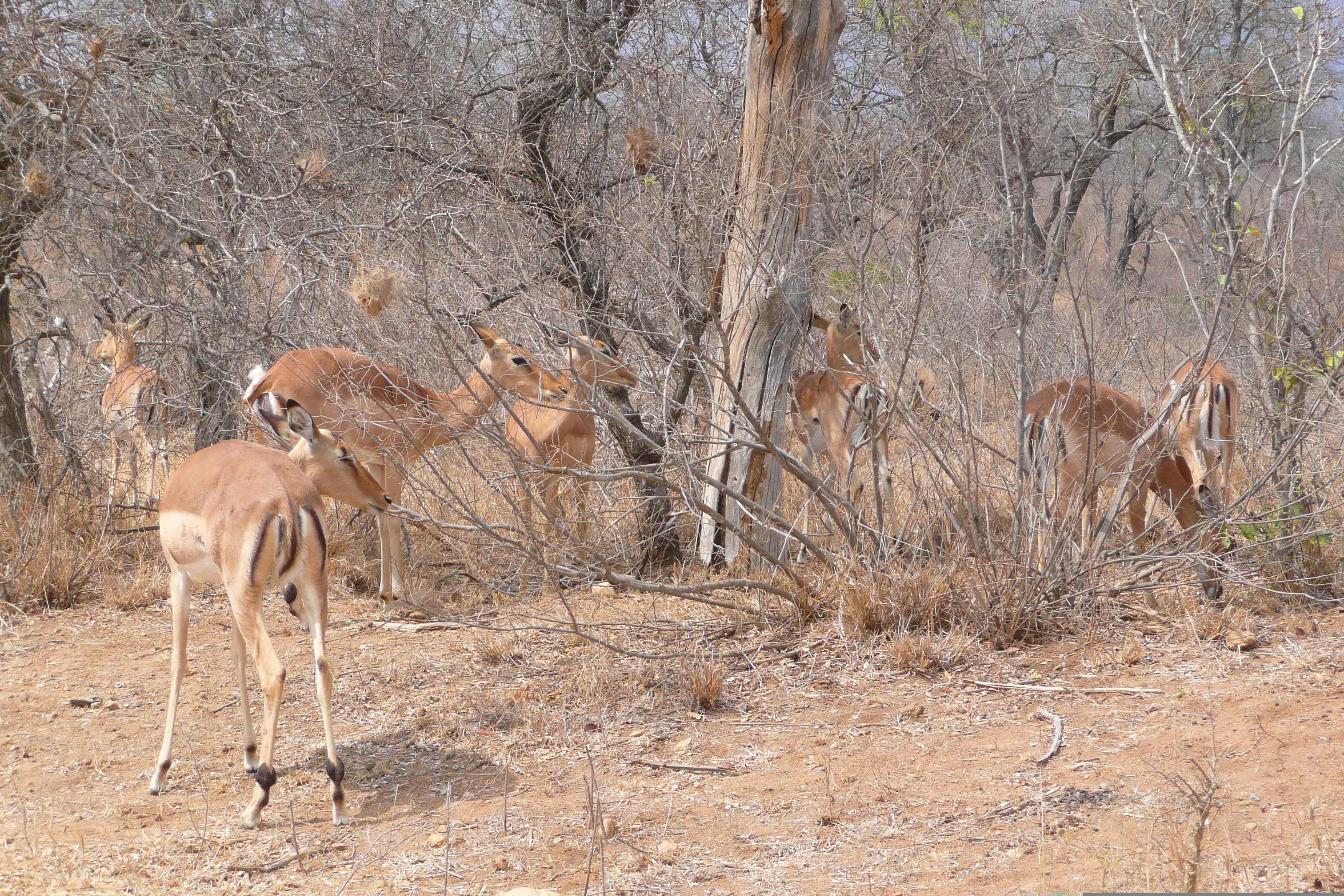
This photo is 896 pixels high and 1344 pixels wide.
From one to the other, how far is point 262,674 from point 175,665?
76 cm

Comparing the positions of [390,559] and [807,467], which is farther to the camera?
[390,559]

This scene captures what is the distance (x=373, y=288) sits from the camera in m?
6.21

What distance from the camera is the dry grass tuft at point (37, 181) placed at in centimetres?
755

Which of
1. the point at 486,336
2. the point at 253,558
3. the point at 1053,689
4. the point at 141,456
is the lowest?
the point at 1053,689

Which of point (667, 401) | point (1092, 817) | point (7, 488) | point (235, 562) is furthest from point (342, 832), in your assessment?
point (7, 488)

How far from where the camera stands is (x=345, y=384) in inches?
315

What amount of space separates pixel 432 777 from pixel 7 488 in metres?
4.85

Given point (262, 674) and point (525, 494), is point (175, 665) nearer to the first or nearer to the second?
point (262, 674)

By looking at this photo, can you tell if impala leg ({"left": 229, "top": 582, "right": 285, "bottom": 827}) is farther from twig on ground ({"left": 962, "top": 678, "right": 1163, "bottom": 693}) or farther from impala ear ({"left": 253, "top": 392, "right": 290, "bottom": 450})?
twig on ground ({"left": 962, "top": 678, "right": 1163, "bottom": 693})

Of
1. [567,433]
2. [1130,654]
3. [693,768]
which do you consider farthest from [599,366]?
[1130,654]

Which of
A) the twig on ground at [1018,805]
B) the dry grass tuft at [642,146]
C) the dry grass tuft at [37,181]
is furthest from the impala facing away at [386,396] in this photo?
the twig on ground at [1018,805]

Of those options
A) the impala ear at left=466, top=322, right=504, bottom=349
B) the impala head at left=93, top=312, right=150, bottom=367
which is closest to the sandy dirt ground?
the impala ear at left=466, top=322, right=504, bottom=349

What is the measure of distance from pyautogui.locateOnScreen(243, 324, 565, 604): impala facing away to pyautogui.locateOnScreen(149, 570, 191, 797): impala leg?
1.89 metres

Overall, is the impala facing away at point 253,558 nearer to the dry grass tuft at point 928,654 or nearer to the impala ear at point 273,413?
the impala ear at point 273,413
